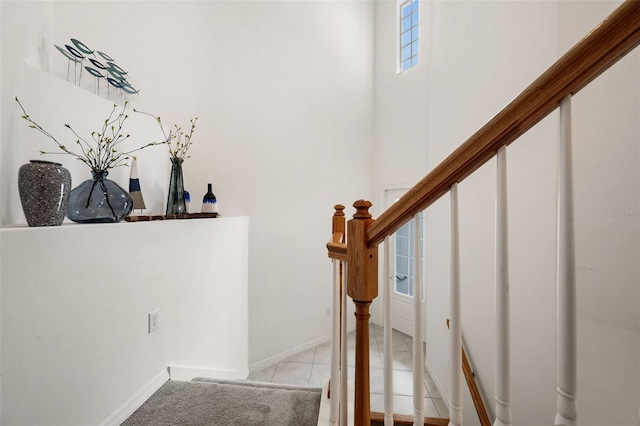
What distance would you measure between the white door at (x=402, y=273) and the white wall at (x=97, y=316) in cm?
298

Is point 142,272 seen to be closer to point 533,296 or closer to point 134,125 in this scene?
point 134,125

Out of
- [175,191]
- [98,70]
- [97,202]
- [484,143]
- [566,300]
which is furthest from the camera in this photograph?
[175,191]

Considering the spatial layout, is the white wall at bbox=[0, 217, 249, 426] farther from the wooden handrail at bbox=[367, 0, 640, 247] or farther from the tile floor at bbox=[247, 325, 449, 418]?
the tile floor at bbox=[247, 325, 449, 418]

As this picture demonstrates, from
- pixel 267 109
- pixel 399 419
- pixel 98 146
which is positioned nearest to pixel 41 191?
pixel 98 146

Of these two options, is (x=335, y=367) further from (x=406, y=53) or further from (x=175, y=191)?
(x=406, y=53)

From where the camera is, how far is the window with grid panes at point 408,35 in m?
4.08

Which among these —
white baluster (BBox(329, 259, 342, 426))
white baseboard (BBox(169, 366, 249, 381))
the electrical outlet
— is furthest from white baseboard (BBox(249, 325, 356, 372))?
white baluster (BBox(329, 259, 342, 426))

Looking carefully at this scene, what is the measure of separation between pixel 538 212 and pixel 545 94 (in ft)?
4.49

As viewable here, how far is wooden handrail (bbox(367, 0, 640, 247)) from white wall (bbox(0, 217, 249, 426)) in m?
1.22

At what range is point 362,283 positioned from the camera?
2.81 feet

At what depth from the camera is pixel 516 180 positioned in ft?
5.51

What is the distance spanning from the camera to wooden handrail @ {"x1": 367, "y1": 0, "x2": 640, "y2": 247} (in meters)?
0.40

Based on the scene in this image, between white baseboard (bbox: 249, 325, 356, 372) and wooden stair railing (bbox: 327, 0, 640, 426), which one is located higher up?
wooden stair railing (bbox: 327, 0, 640, 426)

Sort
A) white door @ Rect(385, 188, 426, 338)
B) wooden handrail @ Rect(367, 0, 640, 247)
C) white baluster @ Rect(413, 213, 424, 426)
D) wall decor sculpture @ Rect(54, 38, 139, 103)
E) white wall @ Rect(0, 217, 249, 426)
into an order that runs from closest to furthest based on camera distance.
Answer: wooden handrail @ Rect(367, 0, 640, 247) → white baluster @ Rect(413, 213, 424, 426) → white wall @ Rect(0, 217, 249, 426) → wall decor sculpture @ Rect(54, 38, 139, 103) → white door @ Rect(385, 188, 426, 338)
